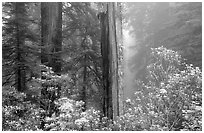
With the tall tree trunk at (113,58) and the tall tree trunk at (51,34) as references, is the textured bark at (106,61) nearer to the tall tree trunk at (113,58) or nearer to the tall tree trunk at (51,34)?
the tall tree trunk at (113,58)

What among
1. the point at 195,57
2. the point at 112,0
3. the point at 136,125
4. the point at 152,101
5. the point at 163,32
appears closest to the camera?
the point at 136,125

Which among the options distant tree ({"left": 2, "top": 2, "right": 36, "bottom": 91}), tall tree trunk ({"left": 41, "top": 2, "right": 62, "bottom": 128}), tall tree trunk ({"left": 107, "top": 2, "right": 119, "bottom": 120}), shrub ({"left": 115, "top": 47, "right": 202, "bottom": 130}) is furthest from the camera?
tall tree trunk ({"left": 41, "top": 2, "right": 62, "bottom": 128})

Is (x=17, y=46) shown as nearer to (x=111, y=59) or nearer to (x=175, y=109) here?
(x=111, y=59)

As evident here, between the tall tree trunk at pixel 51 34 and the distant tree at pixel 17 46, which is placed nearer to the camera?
the distant tree at pixel 17 46

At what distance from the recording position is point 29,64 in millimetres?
5848

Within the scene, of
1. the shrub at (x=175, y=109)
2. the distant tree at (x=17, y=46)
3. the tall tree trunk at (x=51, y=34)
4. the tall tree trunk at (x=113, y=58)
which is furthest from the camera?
the tall tree trunk at (x=51, y=34)

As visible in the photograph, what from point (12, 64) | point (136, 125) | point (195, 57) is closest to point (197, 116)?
point (136, 125)

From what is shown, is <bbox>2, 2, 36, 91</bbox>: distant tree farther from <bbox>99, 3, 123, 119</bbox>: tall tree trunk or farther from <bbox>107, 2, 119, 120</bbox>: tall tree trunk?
<bbox>107, 2, 119, 120</bbox>: tall tree trunk

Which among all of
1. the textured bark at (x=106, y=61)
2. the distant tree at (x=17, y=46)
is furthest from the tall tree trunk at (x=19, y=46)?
the textured bark at (x=106, y=61)

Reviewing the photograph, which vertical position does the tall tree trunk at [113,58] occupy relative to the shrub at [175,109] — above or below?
above

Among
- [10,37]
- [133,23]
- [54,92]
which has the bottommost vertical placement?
[54,92]

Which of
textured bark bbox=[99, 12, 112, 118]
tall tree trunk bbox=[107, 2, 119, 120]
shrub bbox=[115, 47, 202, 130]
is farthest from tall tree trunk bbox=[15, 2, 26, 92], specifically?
shrub bbox=[115, 47, 202, 130]

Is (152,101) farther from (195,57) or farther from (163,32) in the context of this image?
(163,32)

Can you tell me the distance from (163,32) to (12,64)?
12032 millimetres
